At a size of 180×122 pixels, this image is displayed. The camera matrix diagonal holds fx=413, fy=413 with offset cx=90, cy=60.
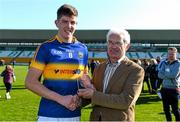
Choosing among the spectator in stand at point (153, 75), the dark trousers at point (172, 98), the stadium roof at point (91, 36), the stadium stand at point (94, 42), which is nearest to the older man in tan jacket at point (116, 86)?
the dark trousers at point (172, 98)

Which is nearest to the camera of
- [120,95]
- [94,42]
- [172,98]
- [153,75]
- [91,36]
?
[120,95]

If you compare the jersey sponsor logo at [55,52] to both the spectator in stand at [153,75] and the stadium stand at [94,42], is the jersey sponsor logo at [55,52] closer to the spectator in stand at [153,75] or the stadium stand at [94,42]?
the spectator in stand at [153,75]

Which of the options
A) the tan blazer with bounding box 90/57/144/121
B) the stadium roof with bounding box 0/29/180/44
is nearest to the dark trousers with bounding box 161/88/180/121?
the tan blazer with bounding box 90/57/144/121

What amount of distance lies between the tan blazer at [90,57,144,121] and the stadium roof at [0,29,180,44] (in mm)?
72637

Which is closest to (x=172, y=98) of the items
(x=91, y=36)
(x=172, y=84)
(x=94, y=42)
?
(x=172, y=84)

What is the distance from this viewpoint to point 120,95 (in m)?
3.43

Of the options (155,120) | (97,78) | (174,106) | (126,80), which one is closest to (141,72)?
(126,80)

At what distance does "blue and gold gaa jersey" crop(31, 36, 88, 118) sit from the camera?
3.57 metres

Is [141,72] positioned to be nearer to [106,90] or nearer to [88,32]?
[106,90]

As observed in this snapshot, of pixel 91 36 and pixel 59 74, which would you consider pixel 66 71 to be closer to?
pixel 59 74

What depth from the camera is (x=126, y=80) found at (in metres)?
3.48

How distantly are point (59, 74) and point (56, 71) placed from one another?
39mm

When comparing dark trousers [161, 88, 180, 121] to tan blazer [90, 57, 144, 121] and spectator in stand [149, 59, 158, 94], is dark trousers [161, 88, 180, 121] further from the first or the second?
spectator in stand [149, 59, 158, 94]

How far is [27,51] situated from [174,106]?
256 ft
